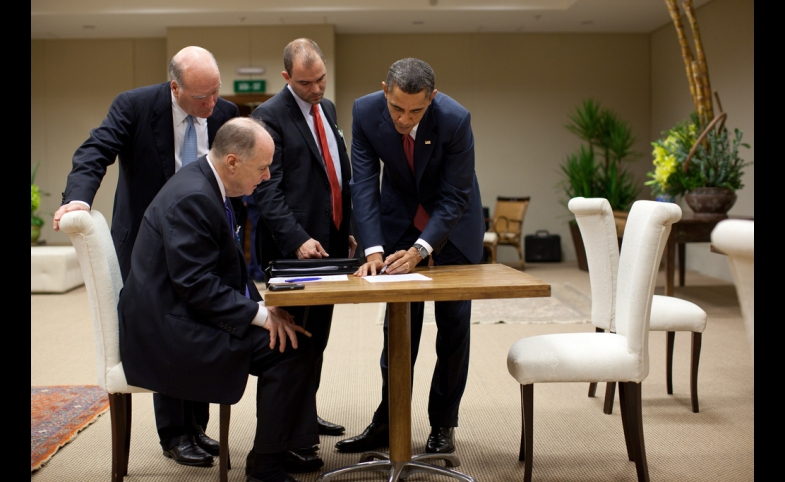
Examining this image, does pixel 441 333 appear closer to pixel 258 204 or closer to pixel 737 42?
pixel 258 204

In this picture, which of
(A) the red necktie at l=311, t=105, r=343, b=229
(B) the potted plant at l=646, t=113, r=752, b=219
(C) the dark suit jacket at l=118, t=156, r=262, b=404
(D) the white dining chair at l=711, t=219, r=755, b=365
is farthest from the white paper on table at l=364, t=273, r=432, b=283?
(B) the potted plant at l=646, t=113, r=752, b=219

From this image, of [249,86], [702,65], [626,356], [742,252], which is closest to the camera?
[742,252]

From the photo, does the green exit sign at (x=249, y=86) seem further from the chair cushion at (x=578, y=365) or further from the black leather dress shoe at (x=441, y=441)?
the chair cushion at (x=578, y=365)

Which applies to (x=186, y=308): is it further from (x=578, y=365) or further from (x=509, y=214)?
(x=509, y=214)

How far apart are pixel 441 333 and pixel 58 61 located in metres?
9.55

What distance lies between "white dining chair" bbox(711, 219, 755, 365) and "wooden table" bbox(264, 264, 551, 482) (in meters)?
0.76

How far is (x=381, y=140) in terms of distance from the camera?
2.71 metres

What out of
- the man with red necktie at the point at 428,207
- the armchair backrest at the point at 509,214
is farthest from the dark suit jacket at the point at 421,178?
the armchair backrest at the point at 509,214

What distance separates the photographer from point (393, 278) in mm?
2307

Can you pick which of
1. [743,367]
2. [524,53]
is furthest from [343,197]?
[524,53]

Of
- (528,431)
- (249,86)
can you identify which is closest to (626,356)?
(528,431)

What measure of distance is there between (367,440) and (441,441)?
301 millimetres

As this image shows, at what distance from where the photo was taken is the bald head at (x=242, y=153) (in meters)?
2.25

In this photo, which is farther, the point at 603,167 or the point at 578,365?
the point at 603,167
